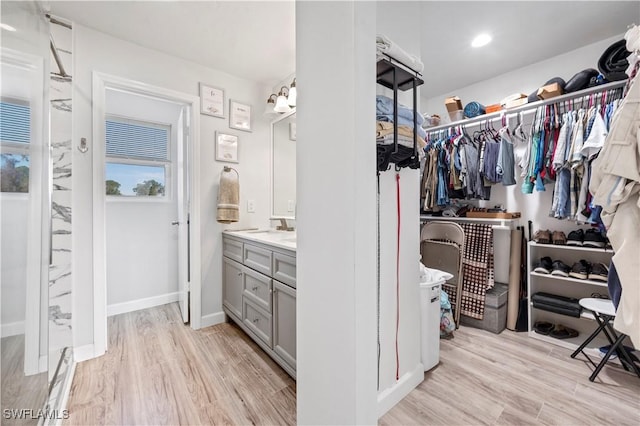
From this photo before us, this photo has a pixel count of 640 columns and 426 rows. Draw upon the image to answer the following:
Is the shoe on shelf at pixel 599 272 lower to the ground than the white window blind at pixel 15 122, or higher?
lower

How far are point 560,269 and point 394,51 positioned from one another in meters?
2.23

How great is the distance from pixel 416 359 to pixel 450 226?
4.91 feet

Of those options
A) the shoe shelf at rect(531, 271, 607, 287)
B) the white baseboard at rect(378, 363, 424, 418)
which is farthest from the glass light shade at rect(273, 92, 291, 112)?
the shoe shelf at rect(531, 271, 607, 287)

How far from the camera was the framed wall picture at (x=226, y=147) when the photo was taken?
2555mm

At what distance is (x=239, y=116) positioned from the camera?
2676 mm

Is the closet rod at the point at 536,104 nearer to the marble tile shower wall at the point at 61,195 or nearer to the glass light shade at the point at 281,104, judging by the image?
the glass light shade at the point at 281,104

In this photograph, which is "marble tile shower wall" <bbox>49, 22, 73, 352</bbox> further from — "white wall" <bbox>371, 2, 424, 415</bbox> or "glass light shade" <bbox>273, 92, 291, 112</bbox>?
"white wall" <bbox>371, 2, 424, 415</bbox>

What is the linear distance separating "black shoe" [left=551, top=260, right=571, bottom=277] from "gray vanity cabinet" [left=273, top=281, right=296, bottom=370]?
2122mm

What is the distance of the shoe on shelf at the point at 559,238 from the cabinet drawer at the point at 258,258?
2293mm

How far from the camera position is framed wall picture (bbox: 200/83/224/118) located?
2.48 meters

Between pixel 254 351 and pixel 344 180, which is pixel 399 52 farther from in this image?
pixel 254 351

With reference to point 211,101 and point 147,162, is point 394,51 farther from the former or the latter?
point 147,162

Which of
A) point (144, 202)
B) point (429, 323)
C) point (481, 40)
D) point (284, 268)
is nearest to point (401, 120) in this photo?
point (284, 268)

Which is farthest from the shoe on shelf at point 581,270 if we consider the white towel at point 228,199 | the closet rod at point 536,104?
the white towel at point 228,199
